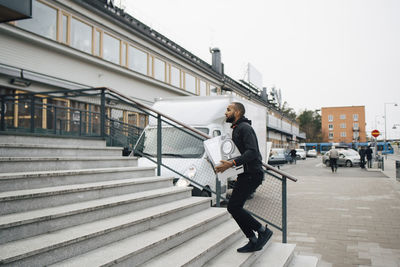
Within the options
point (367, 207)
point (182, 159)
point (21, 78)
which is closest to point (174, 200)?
point (182, 159)

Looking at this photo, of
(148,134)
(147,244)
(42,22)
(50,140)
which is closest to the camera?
(147,244)

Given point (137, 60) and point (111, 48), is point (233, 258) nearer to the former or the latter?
point (111, 48)

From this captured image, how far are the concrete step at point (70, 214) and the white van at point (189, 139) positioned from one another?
208cm

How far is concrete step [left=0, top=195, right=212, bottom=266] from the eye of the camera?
9.04ft

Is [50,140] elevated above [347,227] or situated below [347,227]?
above

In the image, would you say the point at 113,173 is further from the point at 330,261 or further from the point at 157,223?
the point at 330,261

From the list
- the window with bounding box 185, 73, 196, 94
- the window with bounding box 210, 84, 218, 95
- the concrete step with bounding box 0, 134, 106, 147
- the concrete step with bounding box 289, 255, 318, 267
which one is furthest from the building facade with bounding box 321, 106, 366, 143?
the concrete step with bounding box 0, 134, 106, 147

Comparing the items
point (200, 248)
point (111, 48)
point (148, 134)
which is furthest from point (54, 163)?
point (111, 48)

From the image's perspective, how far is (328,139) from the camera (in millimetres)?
99125

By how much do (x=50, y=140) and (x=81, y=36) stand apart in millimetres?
11265

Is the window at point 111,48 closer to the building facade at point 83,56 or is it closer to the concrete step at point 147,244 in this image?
the building facade at point 83,56

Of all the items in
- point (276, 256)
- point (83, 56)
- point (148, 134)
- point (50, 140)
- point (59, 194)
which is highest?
point (83, 56)

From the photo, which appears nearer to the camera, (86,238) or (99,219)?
(86,238)

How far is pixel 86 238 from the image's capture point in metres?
3.24
